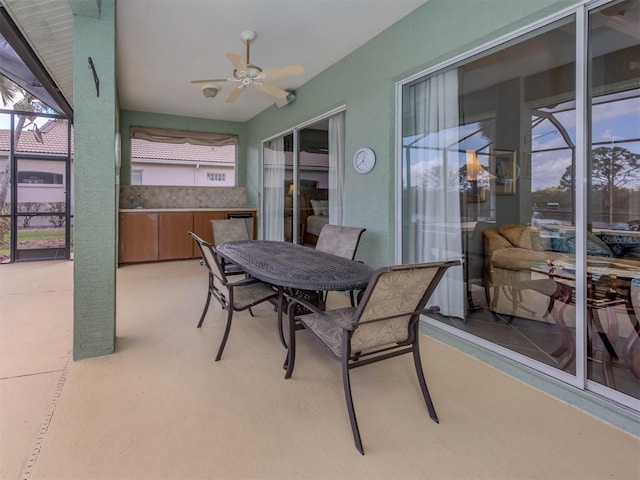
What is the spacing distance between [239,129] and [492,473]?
693 centimetres

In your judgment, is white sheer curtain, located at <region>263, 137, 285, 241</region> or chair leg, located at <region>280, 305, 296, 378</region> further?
white sheer curtain, located at <region>263, 137, 285, 241</region>

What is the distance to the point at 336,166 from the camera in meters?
4.17

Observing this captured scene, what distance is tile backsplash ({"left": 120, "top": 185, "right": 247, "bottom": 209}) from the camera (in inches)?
242

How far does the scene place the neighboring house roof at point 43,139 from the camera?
534 centimetres

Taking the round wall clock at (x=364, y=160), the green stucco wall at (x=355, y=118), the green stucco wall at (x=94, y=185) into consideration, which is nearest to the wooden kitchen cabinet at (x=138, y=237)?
the green stucco wall at (x=355, y=118)

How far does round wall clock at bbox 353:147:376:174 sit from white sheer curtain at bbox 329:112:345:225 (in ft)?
1.37

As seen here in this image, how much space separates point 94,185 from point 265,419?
1.90 m

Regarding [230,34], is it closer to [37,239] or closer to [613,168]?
[613,168]

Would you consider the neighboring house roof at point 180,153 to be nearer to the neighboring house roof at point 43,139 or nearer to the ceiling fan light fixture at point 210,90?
the neighboring house roof at point 43,139

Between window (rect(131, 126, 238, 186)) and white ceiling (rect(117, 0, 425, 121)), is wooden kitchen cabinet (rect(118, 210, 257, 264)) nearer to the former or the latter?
window (rect(131, 126, 238, 186))

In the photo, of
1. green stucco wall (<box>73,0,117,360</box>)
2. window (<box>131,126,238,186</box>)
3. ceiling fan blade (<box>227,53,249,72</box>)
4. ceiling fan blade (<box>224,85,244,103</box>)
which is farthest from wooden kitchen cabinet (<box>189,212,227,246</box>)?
green stucco wall (<box>73,0,117,360</box>)

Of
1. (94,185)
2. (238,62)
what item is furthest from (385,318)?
(238,62)

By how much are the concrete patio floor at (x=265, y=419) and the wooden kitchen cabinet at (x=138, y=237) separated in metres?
3.05

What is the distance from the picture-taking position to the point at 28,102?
5.28 m
